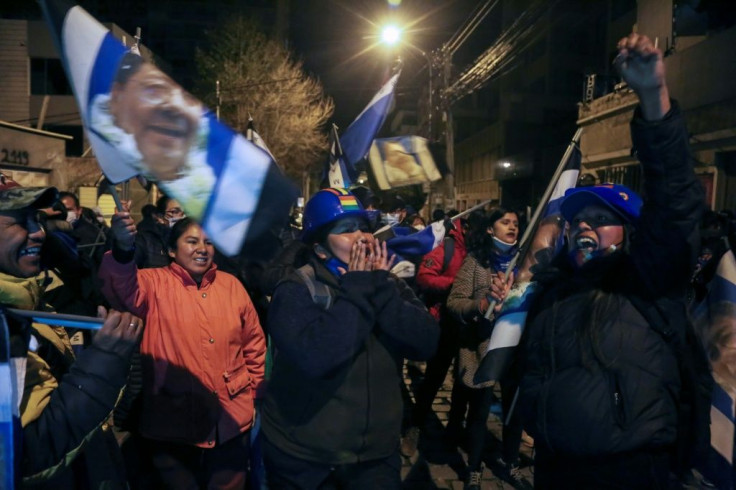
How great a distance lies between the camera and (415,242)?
13.6 ft

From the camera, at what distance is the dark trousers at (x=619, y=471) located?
2.29 m

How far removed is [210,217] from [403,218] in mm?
8243

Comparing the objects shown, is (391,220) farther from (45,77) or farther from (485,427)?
(45,77)

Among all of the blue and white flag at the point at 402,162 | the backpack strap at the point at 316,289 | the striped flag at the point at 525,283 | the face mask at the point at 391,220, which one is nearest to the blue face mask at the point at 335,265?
the backpack strap at the point at 316,289

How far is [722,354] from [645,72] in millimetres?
1875

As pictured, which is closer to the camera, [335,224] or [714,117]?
[335,224]

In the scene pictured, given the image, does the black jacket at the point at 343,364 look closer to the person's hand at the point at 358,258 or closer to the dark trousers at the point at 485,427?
the person's hand at the point at 358,258

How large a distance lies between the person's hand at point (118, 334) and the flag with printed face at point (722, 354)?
2692 mm

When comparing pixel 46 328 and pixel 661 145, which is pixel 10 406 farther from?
pixel 661 145

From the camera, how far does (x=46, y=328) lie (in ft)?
7.63

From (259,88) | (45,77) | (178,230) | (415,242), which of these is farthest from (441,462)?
(45,77)

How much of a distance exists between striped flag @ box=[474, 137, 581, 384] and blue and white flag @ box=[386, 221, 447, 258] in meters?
0.79

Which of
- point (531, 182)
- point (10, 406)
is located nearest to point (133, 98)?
point (10, 406)

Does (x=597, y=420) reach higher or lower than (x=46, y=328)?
lower
